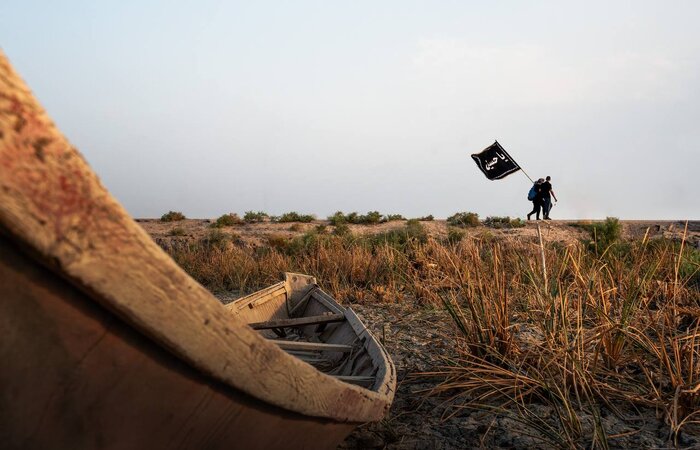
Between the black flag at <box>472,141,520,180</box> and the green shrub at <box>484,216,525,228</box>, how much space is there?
725 inches

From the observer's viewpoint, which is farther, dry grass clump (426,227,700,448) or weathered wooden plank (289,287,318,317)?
weathered wooden plank (289,287,318,317)

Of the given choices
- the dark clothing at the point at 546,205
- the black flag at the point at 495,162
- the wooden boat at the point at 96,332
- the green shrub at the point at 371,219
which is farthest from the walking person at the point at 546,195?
the wooden boat at the point at 96,332

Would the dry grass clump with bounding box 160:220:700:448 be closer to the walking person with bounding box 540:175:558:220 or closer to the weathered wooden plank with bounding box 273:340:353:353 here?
the weathered wooden plank with bounding box 273:340:353:353

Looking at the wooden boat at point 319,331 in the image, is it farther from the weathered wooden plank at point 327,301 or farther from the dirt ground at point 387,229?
the dirt ground at point 387,229

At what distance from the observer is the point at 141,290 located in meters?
1.46

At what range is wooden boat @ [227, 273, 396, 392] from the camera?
337 centimetres

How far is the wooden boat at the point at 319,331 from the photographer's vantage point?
3367 millimetres

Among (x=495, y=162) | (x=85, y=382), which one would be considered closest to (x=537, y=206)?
(x=495, y=162)

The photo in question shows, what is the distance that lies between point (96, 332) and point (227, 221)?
78.2 feet

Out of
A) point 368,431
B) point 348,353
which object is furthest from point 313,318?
point 368,431

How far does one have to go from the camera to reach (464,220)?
25.1 metres

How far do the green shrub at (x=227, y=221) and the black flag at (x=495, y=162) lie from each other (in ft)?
63.1

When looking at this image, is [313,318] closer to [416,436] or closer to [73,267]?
[416,436]

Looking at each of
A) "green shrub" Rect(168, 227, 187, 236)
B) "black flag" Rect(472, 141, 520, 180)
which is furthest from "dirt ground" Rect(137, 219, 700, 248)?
"black flag" Rect(472, 141, 520, 180)
